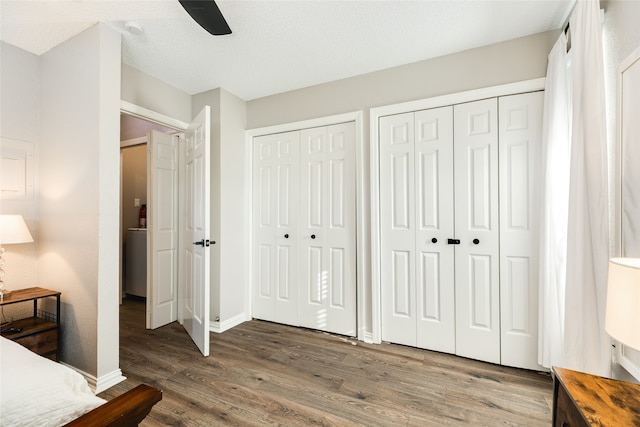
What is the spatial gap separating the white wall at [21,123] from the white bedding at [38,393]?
1605 mm

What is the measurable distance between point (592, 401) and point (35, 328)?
116 inches

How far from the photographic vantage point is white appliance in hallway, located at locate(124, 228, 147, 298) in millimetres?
3908

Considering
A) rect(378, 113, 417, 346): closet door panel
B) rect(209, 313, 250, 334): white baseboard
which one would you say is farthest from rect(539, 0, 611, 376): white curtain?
rect(209, 313, 250, 334): white baseboard

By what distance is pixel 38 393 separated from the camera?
0.87m

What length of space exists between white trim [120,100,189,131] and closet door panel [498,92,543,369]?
2940 mm

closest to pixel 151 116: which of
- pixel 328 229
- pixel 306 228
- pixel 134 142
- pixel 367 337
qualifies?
pixel 134 142

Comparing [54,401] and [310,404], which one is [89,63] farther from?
[310,404]

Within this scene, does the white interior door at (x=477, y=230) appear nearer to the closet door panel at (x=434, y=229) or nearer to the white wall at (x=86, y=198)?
the closet door panel at (x=434, y=229)

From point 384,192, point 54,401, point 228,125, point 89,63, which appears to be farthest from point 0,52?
point 384,192

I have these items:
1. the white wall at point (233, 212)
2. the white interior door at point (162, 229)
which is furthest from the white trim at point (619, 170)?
the white interior door at point (162, 229)

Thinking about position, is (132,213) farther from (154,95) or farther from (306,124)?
(306,124)

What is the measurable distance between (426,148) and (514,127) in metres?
0.63

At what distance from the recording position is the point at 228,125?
9.95 ft

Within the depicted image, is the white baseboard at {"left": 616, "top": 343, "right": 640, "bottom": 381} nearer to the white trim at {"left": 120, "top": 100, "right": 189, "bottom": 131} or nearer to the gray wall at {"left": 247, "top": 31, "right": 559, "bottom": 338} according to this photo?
the gray wall at {"left": 247, "top": 31, "right": 559, "bottom": 338}
